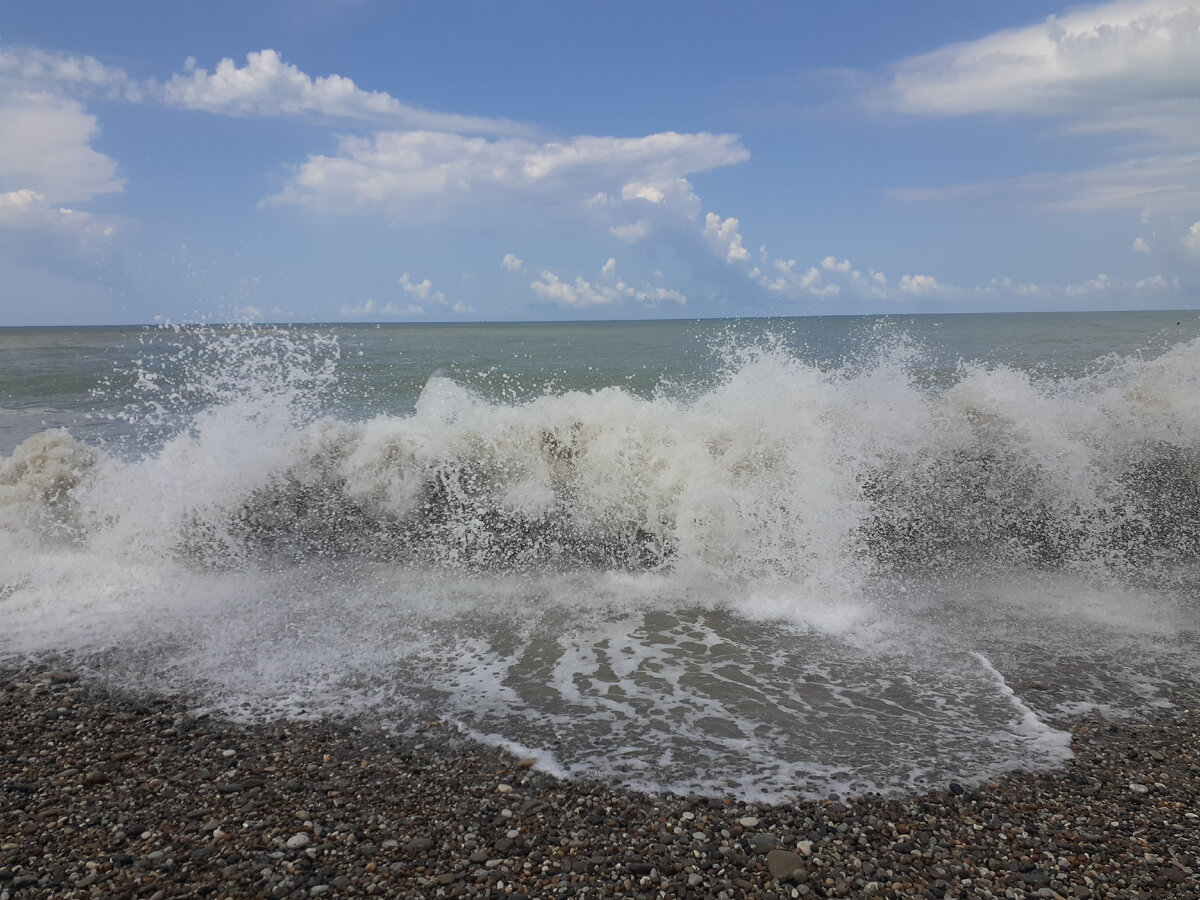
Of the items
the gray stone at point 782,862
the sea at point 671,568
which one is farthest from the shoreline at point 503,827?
the sea at point 671,568

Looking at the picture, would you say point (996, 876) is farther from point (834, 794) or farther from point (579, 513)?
point (579, 513)

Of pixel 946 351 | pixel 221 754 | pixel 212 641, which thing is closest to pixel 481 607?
pixel 212 641

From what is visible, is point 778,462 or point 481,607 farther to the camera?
point 778,462

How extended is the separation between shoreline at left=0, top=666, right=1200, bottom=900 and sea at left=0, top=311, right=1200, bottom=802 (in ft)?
0.78

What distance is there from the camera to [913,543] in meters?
7.09

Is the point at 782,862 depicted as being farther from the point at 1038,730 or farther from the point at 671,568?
the point at 671,568

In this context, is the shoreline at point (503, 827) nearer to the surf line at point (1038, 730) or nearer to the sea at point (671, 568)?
the surf line at point (1038, 730)

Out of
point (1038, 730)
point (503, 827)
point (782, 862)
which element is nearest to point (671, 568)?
point (1038, 730)

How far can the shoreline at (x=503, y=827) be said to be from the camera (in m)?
2.71

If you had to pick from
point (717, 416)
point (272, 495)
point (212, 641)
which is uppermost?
point (717, 416)

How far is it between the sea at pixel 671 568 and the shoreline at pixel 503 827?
238 mm

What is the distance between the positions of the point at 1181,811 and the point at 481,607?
14.4ft

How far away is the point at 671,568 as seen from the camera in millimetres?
6703

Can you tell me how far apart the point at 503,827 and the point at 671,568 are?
3.81 metres
